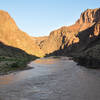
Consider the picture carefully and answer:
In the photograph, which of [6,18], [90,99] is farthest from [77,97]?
[6,18]

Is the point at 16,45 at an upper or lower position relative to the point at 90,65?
upper

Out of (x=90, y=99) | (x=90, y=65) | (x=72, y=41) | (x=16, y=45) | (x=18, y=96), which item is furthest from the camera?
(x=72, y=41)

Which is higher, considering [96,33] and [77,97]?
[96,33]

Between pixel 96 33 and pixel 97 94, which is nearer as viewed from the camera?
pixel 97 94

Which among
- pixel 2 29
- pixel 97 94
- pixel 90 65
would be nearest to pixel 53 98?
pixel 97 94

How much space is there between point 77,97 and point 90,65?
27.1 metres

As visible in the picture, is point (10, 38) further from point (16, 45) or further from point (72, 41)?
point (72, 41)

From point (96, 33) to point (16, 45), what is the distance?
8667 centimetres

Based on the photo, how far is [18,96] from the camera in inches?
522

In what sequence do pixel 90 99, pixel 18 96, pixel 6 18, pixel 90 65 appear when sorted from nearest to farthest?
pixel 90 99
pixel 18 96
pixel 90 65
pixel 6 18

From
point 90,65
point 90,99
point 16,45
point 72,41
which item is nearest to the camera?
point 90,99

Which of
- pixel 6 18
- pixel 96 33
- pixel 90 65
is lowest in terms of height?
pixel 90 65

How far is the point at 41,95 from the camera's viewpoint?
13.6 meters

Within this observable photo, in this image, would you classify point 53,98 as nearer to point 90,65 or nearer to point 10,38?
point 90,65
